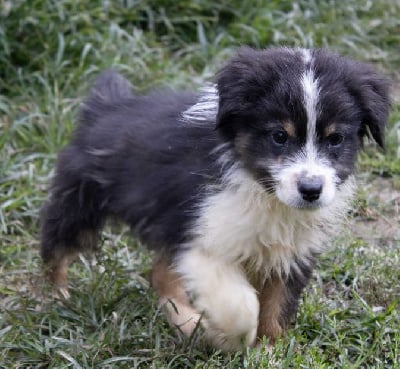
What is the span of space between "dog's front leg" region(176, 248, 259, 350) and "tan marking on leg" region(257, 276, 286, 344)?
227 millimetres

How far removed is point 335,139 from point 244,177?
18.8 inches

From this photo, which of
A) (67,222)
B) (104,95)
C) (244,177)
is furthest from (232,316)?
(104,95)

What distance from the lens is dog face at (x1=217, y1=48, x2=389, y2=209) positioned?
4266 millimetres

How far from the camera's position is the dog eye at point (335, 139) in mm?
4352

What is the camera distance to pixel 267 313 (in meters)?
4.93

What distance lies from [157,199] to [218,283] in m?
0.64

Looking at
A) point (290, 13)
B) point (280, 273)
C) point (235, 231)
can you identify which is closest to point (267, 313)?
point (280, 273)

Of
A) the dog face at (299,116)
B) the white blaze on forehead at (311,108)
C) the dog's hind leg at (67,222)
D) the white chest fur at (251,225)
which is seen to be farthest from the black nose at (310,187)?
the dog's hind leg at (67,222)

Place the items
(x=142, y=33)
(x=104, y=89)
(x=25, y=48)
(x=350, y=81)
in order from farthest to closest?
(x=142, y=33) < (x=25, y=48) < (x=104, y=89) < (x=350, y=81)

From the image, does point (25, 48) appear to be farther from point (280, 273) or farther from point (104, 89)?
point (280, 273)

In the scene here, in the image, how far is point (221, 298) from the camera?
453 centimetres

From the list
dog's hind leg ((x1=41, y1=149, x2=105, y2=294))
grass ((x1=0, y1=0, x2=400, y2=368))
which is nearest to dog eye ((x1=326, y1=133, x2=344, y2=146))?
grass ((x1=0, y1=0, x2=400, y2=368))

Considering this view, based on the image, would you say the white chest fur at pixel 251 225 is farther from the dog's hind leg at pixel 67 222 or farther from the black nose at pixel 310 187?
the dog's hind leg at pixel 67 222

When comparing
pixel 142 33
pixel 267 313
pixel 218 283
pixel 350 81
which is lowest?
pixel 142 33
